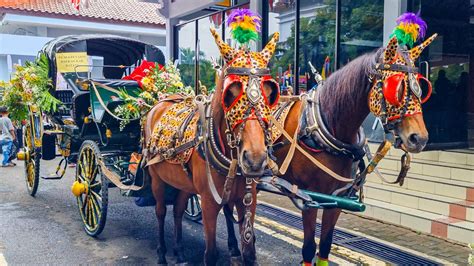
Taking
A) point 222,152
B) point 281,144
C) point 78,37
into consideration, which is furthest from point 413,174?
point 78,37

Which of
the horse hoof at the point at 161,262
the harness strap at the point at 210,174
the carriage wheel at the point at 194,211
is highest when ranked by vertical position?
the harness strap at the point at 210,174

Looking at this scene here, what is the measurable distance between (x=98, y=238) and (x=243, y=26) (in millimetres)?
3596

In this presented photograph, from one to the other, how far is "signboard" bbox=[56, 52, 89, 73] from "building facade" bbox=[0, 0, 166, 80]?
12.8 meters

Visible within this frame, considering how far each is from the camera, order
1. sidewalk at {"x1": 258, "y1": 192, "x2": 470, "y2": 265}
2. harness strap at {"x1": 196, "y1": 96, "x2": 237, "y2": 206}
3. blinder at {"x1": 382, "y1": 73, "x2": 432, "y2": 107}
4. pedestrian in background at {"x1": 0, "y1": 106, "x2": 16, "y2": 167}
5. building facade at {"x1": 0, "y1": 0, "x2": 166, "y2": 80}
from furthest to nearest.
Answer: building facade at {"x1": 0, "y1": 0, "x2": 166, "y2": 80}, pedestrian in background at {"x1": 0, "y1": 106, "x2": 16, "y2": 167}, sidewalk at {"x1": 258, "y1": 192, "x2": 470, "y2": 265}, blinder at {"x1": 382, "y1": 73, "x2": 432, "y2": 107}, harness strap at {"x1": 196, "y1": 96, "x2": 237, "y2": 206}

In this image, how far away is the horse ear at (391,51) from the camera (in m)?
3.33

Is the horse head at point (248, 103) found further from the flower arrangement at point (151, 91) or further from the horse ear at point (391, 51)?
the flower arrangement at point (151, 91)

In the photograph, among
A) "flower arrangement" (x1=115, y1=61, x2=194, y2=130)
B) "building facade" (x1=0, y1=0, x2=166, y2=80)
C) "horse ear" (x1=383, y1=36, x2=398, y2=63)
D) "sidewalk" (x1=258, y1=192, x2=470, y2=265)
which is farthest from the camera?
"building facade" (x1=0, y1=0, x2=166, y2=80)

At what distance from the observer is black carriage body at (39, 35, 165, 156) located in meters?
5.85

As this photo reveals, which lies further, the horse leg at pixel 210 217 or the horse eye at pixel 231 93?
the horse leg at pixel 210 217

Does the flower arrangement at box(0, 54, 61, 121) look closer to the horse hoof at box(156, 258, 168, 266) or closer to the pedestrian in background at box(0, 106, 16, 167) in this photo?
the horse hoof at box(156, 258, 168, 266)

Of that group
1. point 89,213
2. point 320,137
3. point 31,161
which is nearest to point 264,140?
point 320,137

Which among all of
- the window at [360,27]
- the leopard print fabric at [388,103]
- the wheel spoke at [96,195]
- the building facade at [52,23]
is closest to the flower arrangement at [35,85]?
the wheel spoke at [96,195]

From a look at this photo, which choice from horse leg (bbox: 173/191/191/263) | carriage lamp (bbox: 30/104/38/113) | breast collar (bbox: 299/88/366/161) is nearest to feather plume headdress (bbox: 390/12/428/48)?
breast collar (bbox: 299/88/366/161)

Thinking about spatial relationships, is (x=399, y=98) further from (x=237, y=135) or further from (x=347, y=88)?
(x=237, y=135)
